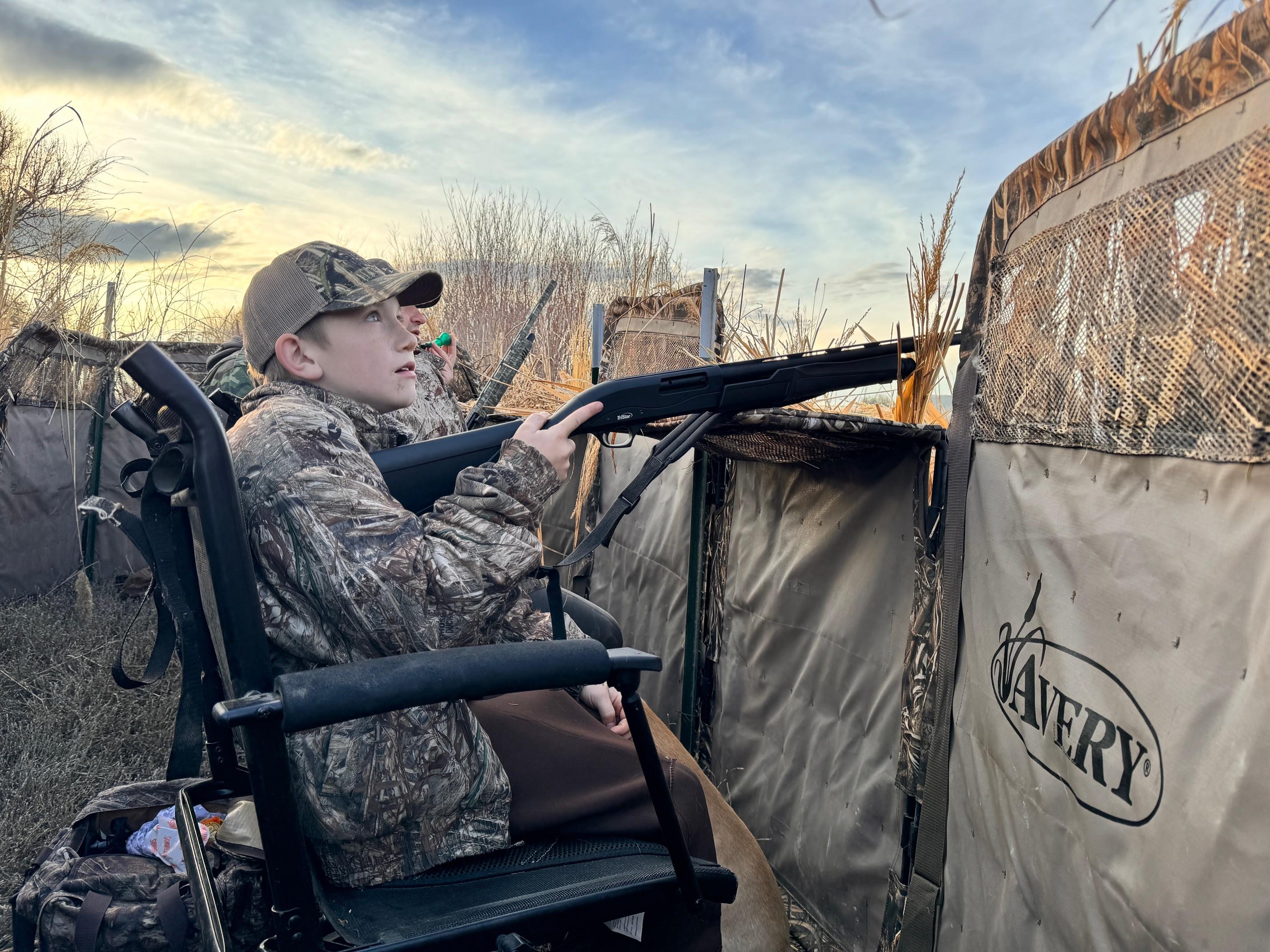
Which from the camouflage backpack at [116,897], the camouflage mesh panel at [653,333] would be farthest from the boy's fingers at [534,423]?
the camouflage mesh panel at [653,333]

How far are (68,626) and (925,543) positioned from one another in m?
5.32

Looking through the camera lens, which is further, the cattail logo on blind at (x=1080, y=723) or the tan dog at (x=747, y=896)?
the tan dog at (x=747, y=896)

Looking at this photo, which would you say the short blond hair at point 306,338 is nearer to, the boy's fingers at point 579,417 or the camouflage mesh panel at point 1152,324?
the boy's fingers at point 579,417

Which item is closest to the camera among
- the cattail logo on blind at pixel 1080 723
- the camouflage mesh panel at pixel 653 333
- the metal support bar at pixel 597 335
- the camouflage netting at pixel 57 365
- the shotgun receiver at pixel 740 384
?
the cattail logo on blind at pixel 1080 723

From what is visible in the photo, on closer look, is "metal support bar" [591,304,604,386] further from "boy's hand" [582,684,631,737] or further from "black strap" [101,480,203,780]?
"black strap" [101,480,203,780]

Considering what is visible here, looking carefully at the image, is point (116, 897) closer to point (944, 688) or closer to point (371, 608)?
point (371, 608)

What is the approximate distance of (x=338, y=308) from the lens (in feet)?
5.93

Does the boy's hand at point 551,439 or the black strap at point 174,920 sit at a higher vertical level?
the boy's hand at point 551,439

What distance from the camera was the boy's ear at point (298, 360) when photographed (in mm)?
1837

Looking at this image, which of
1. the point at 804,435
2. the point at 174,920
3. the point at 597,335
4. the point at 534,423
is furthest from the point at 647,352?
the point at 174,920

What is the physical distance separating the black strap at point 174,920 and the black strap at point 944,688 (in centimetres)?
161

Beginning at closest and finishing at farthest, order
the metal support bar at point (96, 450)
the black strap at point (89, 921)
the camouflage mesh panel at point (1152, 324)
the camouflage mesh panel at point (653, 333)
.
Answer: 1. the camouflage mesh panel at point (1152, 324)
2. the black strap at point (89, 921)
3. the camouflage mesh panel at point (653, 333)
4. the metal support bar at point (96, 450)

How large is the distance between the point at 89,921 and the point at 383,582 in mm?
994

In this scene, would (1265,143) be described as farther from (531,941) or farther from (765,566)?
(765,566)
